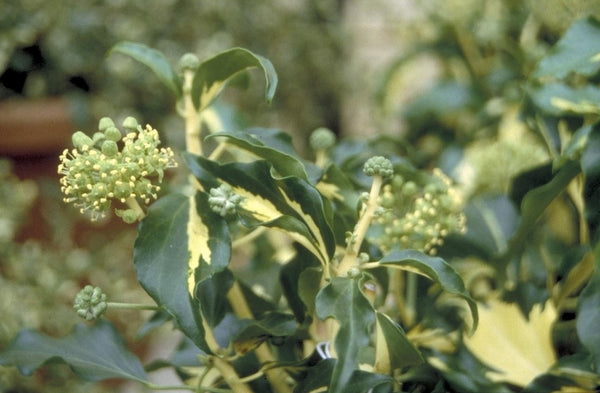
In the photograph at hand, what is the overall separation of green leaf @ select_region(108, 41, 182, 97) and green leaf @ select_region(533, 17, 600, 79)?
1.04 ft

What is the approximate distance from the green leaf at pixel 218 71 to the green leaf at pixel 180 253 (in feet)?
0.31

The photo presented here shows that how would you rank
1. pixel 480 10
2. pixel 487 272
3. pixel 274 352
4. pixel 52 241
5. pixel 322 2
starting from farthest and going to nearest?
pixel 322 2
pixel 52 241
pixel 480 10
pixel 487 272
pixel 274 352

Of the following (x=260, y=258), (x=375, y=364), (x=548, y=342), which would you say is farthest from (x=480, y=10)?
(x=375, y=364)

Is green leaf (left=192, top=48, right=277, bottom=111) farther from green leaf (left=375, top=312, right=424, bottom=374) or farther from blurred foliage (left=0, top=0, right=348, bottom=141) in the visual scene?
blurred foliage (left=0, top=0, right=348, bottom=141)

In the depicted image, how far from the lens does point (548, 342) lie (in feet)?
2.13

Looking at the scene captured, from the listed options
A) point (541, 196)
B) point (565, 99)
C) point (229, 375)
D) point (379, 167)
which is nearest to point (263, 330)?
point (229, 375)

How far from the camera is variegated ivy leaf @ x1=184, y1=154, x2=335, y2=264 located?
19.7 inches

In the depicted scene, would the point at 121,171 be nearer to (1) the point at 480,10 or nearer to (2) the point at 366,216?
(2) the point at 366,216

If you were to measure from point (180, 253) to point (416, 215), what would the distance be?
190mm

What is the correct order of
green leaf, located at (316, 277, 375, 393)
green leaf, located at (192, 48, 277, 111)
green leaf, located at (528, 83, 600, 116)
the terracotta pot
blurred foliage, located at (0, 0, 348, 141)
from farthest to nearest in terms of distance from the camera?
blurred foliage, located at (0, 0, 348, 141) < the terracotta pot < green leaf, located at (528, 83, 600, 116) < green leaf, located at (192, 48, 277, 111) < green leaf, located at (316, 277, 375, 393)

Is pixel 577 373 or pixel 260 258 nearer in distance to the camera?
pixel 577 373

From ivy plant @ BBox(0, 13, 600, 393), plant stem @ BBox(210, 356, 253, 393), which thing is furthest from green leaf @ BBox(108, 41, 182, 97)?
plant stem @ BBox(210, 356, 253, 393)

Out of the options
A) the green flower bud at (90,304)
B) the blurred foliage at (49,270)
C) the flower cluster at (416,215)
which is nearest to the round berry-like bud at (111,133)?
the green flower bud at (90,304)

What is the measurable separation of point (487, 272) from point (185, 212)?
341 millimetres
